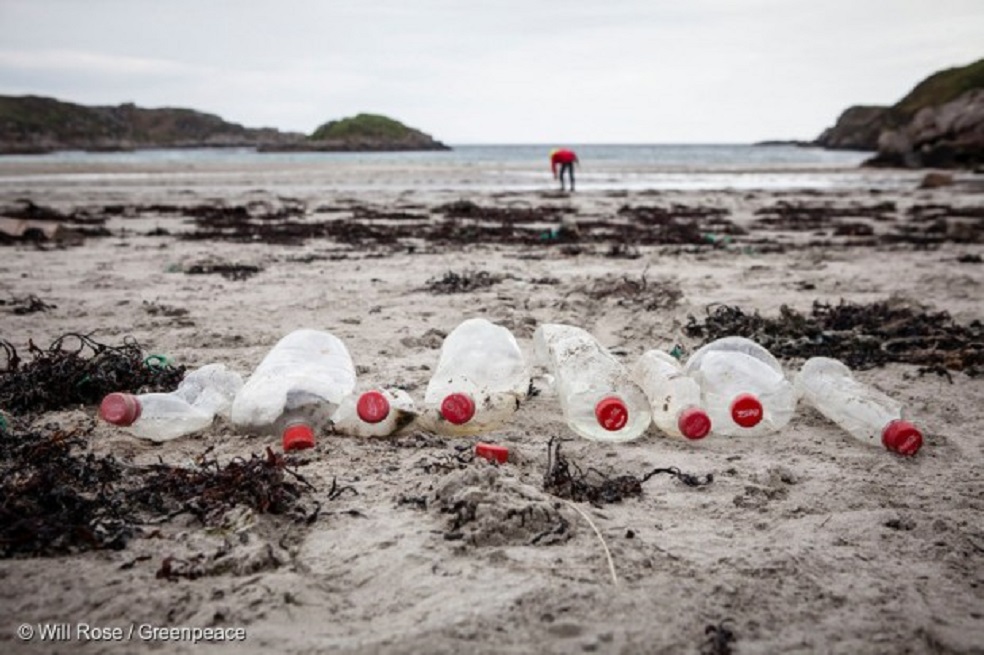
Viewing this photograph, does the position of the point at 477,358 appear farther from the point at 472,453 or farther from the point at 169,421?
the point at 169,421

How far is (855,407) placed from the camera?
2756 millimetres

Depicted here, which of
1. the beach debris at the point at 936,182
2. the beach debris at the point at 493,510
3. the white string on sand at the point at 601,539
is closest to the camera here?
the white string on sand at the point at 601,539

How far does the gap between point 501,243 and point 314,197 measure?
9327 mm

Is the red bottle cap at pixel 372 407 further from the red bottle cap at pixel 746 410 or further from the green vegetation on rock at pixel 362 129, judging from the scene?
the green vegetation on rock at pixel 362 129

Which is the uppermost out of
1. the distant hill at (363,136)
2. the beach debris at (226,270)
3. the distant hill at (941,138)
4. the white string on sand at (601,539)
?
the distant hill at (363,136)

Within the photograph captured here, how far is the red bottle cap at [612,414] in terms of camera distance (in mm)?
2271

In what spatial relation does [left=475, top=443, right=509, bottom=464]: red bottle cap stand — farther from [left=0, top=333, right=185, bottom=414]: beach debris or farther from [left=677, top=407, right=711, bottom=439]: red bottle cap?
[left=0, top=333, right=185, bottom=414]: beach debris

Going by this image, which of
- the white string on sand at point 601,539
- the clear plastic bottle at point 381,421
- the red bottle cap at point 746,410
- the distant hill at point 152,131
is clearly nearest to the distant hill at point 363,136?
the distant hill at point 152,131

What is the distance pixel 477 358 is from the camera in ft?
10.1

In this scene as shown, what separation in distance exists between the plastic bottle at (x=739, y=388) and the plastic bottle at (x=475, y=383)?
2.83 ft

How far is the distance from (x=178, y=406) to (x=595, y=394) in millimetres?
1812

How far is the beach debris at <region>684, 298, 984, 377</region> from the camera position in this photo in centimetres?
360

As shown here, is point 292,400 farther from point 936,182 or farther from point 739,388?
point 936,182

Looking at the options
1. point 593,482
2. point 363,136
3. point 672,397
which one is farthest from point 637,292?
point 363,136
